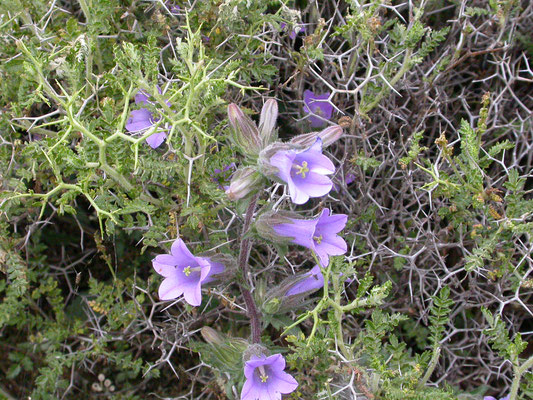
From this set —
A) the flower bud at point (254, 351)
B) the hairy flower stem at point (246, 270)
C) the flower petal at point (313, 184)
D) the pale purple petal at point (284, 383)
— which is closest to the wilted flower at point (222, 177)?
the hairy flower stem at point (246, 270)

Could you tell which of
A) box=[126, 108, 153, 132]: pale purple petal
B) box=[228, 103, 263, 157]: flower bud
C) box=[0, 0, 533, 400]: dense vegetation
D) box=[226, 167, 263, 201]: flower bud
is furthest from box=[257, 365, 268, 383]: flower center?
box=[126, 108, 153, 132]: pale purple petal

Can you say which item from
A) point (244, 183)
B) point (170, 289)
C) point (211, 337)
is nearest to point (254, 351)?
point (211, 337)

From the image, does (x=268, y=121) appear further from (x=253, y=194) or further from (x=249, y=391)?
(x=249, y=391)

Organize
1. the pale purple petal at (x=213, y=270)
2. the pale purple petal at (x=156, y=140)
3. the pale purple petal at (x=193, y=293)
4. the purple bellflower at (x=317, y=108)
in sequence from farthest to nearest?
the purple bellflower at (x=317, y=108) < the pale purple petal at (x=156, y=140) < the pale purple petal at (x=213, y=270) < the pale purple petal at (x=193, y=293)

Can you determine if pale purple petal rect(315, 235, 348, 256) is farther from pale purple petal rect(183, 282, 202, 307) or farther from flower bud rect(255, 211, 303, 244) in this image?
pale purple petal rect(183, 282, 202, 307)

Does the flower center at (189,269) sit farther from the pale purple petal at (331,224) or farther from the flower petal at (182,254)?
the pale purple petal at (331,224)
